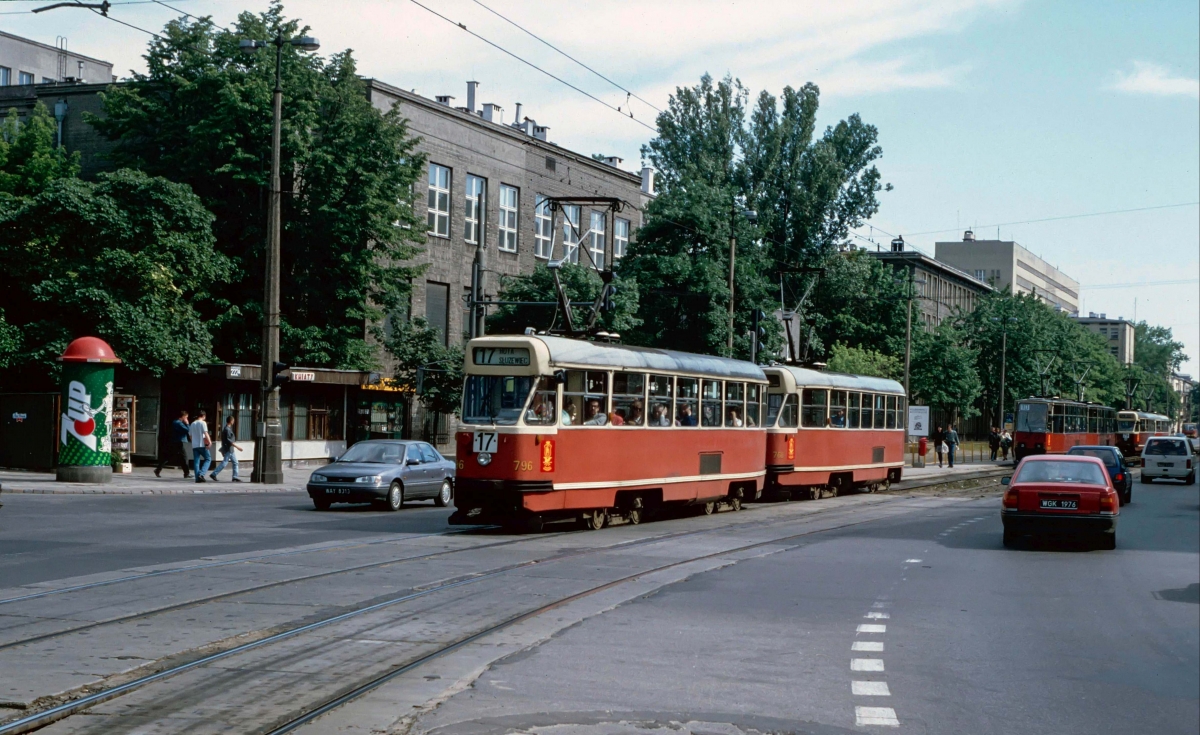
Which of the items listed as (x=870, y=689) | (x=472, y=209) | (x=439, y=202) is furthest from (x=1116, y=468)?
(x=472, y=209)

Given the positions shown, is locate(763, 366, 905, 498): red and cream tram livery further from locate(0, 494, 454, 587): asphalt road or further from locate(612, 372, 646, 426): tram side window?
locate(612, 372, 646, 426): tram side window

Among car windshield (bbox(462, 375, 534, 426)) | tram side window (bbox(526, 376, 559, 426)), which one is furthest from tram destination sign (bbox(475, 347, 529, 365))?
tram side window (bbox(526, 376, 559, 426))

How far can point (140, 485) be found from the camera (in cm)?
3039

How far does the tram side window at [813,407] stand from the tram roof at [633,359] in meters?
4.03

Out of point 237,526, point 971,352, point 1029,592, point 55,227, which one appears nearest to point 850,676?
point 1029,592

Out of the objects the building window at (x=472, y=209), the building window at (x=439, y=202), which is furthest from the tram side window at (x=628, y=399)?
the building window at (x=472, y=209)

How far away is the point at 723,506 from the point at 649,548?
1059cm

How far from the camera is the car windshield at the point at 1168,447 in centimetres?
4609

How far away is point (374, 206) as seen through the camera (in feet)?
136

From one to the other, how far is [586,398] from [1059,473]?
22.9 ft

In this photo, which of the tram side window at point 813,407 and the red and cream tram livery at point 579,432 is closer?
the red and cream tram livery at point 579,432

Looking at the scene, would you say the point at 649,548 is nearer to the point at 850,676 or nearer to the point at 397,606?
the point at 397,606

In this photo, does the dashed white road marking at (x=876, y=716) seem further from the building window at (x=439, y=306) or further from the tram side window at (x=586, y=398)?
the building window at (x=439, y=306)

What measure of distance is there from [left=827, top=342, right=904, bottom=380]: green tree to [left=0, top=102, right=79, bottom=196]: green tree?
3223cm
